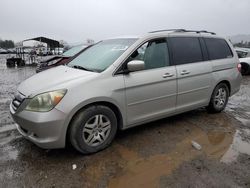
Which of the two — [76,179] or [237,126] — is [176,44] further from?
[76,179]

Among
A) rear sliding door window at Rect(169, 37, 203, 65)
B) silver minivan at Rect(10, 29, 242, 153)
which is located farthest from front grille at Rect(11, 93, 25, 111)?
rear sliding door window at Rect(169, 37, 203, 65)

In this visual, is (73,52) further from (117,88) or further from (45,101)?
(45,101)

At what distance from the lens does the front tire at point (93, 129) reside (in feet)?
10.2

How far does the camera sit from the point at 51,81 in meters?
3.30

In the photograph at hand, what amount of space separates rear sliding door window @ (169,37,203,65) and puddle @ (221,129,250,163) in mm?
1569

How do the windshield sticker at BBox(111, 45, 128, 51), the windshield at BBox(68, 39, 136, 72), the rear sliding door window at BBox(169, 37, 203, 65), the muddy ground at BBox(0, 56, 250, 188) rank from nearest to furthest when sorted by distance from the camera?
the muddy ground at BBox(0, 56, 250, 188)
the windshield at BBox(68, 39, 136, 72)
the windshield sticker at BBox(111, 45, 128, 51)
the rear sliding door window at BBox(169, 37, 203, 65)

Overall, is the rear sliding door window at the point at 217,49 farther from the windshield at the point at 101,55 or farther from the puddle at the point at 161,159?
the windshield at the point at 101,55

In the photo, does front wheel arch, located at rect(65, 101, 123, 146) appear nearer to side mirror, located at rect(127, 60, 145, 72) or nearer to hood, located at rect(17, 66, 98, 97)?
hood, located at rect(17, 66, 98, 97)

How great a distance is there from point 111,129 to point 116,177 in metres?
0.80

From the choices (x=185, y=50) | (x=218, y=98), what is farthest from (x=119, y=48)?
(x=218, y=98)

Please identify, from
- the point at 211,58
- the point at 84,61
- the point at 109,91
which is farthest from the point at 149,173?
the point at 211,58

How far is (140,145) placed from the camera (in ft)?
12.1

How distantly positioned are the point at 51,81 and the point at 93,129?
2.96 ft

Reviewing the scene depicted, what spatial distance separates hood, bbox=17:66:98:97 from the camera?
310cm
